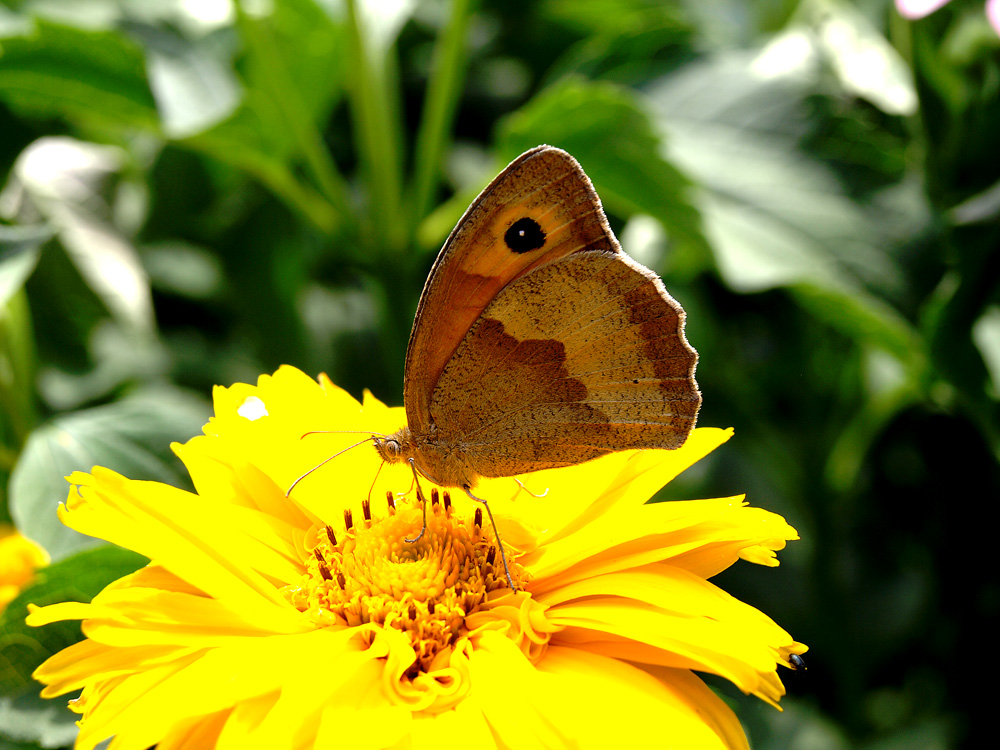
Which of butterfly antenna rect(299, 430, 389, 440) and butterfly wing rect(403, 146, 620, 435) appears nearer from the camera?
butterfly wing rect(403, 146, 620, 435)

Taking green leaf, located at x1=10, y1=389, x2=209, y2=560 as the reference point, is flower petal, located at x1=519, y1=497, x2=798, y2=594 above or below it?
below

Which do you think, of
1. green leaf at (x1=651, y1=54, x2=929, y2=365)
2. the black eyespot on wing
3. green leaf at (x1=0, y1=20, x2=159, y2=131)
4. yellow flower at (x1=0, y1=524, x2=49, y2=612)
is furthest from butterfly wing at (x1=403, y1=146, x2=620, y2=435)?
green leaf at (x1=0, y1=20, x2=159, y2=131)

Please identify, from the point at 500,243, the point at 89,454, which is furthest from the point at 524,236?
the point at 89,454

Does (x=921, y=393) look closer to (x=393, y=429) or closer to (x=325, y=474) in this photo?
(x=393, y=429)

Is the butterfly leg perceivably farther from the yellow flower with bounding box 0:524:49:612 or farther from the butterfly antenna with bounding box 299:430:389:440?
the yellow flower with bounding box 0:524:49:612

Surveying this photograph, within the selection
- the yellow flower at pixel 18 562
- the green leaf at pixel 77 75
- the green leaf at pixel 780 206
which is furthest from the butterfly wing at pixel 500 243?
the green leaf at pixel 77 75

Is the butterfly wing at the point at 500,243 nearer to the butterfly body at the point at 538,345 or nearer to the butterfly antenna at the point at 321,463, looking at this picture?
the butterfly body at the point at 538,345

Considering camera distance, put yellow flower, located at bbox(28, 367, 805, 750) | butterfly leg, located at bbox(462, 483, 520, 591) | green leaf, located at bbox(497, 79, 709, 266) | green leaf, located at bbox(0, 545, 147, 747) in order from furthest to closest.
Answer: green leaf, located at bbox(497, 79, 709, 266), butterfly leg, located at bbox(462, 483, 520, 591), green leaf, located at bbox(0, 545, 147, 747), yellow flower, located at bbox(28, 367, 805, 750)
